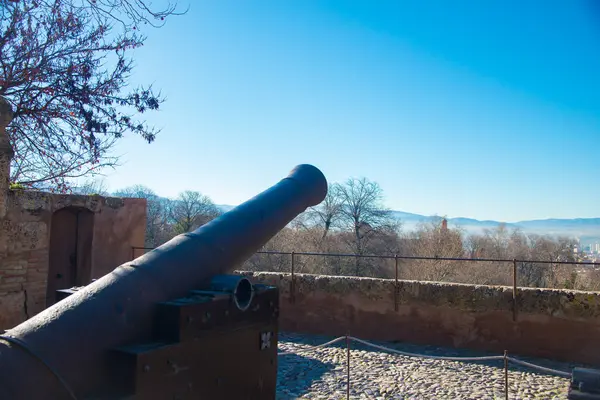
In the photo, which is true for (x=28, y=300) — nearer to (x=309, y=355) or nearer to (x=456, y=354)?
(x=309, y=355)

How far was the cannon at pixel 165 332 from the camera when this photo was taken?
2176mm

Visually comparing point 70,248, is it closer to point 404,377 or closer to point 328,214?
point 404,377

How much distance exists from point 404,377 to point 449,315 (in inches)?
73.4

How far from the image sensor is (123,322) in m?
2.49

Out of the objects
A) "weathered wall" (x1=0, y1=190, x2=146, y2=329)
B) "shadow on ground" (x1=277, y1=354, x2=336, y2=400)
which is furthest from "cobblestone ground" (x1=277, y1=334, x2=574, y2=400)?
"weathered wall" (x1=0, y1=190, x2=146, y2=329)

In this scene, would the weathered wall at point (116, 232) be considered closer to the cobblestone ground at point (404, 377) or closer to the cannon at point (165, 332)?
the cobblestone ground at point (404, 377)

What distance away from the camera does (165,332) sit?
2633 mm

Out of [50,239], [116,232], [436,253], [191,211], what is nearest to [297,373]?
[116,232]

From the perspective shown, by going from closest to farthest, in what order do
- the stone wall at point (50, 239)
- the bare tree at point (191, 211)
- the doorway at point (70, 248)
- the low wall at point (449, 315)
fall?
1. the stone wall at point (50, 239)
2. the low wall at point (449, 315)
3. the doorway at point (70, 248)
4. the bare tree at point (191, 211)

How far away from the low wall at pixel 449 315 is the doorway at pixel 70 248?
2.93 m

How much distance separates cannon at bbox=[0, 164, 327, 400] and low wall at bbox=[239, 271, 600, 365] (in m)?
4.57

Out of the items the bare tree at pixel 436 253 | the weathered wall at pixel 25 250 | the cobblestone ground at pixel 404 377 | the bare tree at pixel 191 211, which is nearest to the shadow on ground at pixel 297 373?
the cobblestone ground at pixel 404 377

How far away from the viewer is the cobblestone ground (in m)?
5.34

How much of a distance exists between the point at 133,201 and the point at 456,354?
19.7ft
